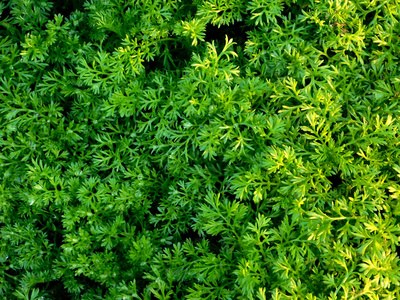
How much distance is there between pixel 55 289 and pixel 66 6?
2.20 m

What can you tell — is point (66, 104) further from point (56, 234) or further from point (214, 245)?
point (214, 245)

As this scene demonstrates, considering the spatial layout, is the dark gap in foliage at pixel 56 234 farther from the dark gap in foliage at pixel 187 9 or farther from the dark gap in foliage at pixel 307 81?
the dark gap in foliage at pixel 307 81

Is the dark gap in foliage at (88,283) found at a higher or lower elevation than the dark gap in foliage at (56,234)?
lower

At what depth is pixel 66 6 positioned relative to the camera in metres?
3.29

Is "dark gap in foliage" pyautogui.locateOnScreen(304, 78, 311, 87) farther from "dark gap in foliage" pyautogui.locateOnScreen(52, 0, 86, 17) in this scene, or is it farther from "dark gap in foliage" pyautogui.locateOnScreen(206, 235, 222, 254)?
"dark gap in foliage" pyautogui.locateOnScreen(52, 0, 86, 17)

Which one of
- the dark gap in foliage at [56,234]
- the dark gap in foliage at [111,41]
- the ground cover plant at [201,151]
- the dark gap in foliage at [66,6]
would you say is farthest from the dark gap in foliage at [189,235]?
the dark gap in foliage at [66,6]

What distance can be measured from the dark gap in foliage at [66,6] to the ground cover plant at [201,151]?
10 centimetres

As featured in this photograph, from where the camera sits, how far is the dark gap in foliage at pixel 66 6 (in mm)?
3238

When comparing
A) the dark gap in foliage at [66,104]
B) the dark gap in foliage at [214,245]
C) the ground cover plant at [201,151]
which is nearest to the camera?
the ground cover plant at [201,151]

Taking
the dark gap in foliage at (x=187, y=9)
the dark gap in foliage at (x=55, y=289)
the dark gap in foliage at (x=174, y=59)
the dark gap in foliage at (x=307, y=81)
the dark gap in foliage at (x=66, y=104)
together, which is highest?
the dark gap in foliage at (x=187, y=9)

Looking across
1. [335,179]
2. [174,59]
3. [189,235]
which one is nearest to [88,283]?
[189,235]

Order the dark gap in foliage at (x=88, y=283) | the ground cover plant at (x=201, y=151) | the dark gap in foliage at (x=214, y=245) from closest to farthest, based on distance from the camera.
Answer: the ground cover plant at (x=201, y=151) < the dark gap in foliage at (x=214, y=245) < the dark gap in foliage at (x=88, y=283)

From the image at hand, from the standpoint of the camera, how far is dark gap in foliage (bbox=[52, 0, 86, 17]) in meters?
3.24

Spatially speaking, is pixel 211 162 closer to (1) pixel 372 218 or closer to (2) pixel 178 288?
(2) pixel 178 288
